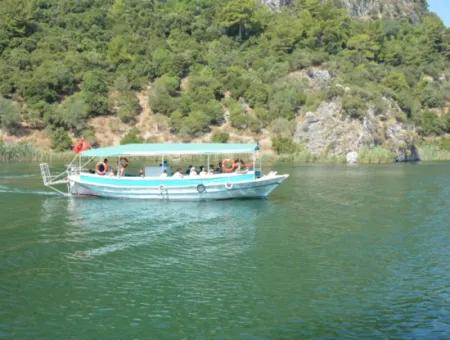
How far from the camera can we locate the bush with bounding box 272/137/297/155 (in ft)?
322

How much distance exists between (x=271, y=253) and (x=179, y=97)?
93.1 m

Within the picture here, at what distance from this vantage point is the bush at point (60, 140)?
98875mm

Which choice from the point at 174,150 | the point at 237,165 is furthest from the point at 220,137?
the point at 237,165

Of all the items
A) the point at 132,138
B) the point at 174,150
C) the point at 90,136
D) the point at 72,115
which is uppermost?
the point at 72,115

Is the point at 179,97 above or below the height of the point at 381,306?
above

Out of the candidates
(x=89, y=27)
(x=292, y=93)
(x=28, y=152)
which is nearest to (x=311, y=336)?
(x=28, y=152)

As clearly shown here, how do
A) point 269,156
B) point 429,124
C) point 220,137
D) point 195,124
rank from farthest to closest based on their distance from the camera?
point 429,124 → point 195,124 → point 220,137 → point 269,156

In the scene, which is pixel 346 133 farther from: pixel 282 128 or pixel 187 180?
pixel 187 180

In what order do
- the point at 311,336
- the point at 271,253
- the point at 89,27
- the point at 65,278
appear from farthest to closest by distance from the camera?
the point at 89,27, the point at 271,253, the point at 65,278, the point at 311,336

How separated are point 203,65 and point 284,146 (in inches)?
1521

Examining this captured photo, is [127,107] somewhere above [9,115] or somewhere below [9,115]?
above

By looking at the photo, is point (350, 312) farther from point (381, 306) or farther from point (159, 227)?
point (159, 227)

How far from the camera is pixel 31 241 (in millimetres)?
28672

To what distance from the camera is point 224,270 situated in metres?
23.3
